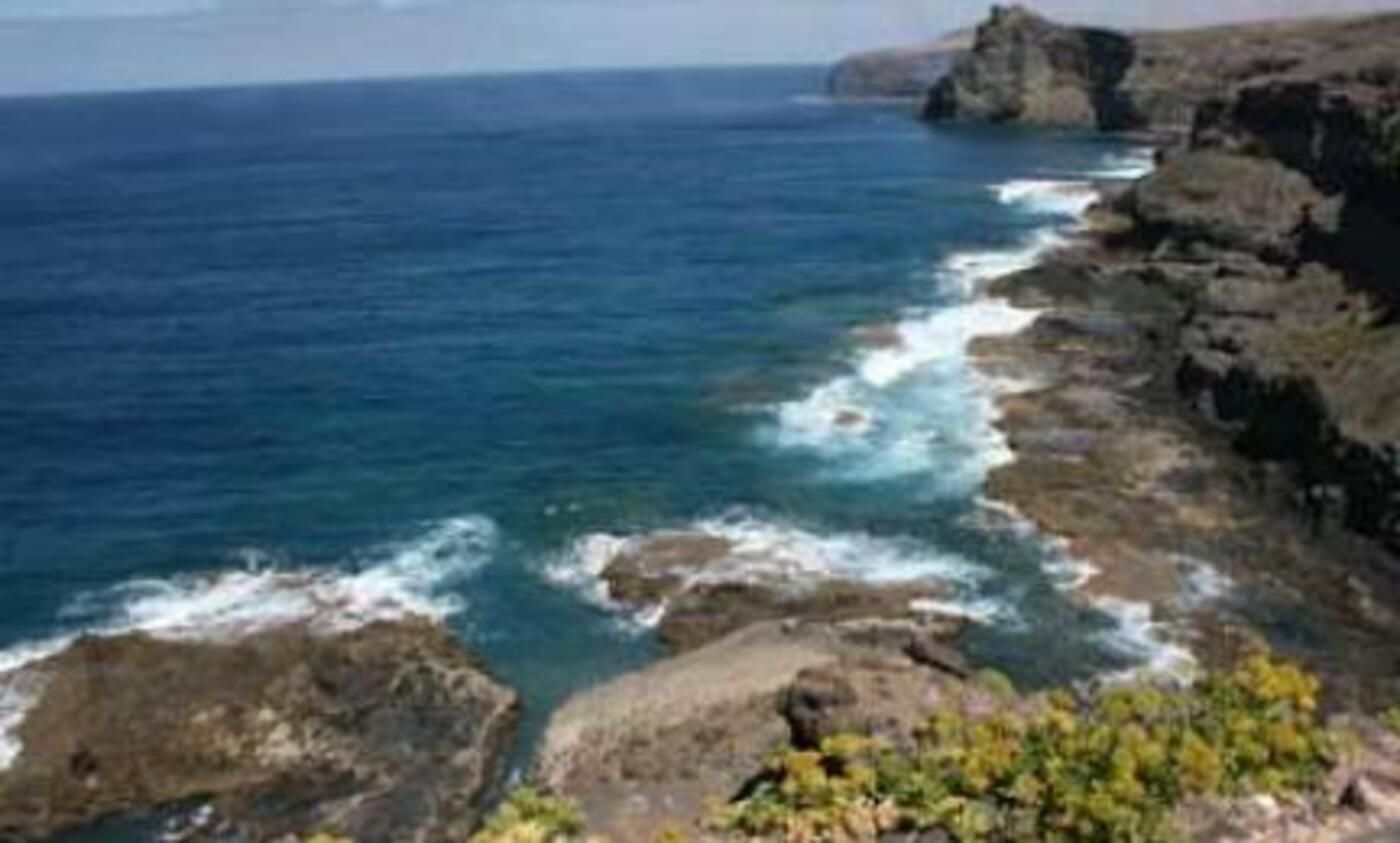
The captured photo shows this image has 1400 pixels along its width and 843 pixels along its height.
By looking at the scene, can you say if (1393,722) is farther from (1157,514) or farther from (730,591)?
(1157,514)

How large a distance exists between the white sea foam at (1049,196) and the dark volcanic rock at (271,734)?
9194 centimetres

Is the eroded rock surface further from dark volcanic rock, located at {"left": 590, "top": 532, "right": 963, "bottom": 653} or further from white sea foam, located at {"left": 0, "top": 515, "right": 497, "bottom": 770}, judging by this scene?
white sea foam, located at {"left": 0, "top": 515, "right": 497, "bottom": 770}

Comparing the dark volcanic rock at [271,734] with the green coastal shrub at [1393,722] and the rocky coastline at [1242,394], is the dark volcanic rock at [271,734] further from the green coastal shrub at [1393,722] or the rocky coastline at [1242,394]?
the rocky coastline at [1242,394]

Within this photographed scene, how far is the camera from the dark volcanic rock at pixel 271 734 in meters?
43.7

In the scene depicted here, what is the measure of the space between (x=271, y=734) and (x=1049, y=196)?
107810 millimetres

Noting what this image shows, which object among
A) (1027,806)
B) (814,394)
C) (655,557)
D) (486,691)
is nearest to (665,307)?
(814,394)

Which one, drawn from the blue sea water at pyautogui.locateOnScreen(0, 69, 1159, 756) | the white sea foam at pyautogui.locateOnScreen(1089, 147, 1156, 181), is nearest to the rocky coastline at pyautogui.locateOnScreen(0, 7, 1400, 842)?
the blue sea water at pyautogui.locateOnScreen(0, 69, 1159, 756)

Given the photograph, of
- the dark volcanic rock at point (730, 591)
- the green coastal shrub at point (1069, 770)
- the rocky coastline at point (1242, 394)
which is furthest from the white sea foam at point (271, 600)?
the green coastal shrub at point (1069, 770)

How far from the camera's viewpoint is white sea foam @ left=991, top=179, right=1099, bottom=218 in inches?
5315

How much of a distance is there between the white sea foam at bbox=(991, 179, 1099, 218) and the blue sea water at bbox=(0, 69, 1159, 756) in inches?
50.8

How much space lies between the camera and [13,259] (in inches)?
5059

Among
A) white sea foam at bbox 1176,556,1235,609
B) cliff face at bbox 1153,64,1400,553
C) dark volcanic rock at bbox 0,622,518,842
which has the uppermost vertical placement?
cliff face at bbox 1153,64,1400,553

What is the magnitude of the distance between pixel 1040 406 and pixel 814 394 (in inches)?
407

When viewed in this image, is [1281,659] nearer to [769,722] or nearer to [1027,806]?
[769,722]
